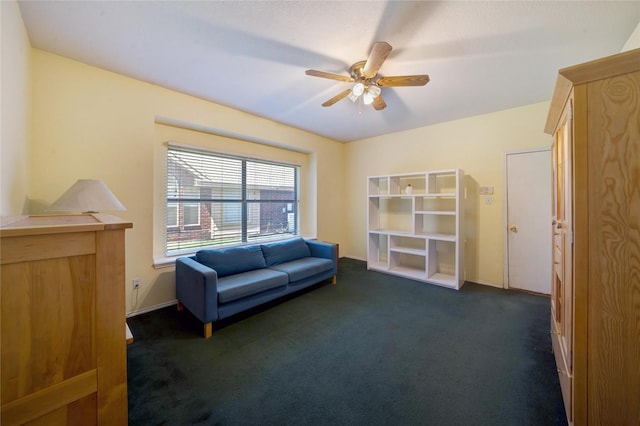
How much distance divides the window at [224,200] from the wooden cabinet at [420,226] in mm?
1701

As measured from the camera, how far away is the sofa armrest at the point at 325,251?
145 inches

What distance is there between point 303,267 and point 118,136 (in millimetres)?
2568

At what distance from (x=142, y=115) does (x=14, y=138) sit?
1189 millimetres

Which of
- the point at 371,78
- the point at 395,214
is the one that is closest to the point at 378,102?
the point at 371,78

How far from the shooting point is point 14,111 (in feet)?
5.32

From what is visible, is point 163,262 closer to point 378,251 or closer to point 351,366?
point 351,366

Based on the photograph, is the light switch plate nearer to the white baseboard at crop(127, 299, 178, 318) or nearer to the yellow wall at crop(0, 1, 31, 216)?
the white baseboard at crop(127, 299, 178, 318)

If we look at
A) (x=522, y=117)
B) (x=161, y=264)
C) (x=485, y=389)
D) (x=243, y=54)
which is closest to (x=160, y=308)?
(x=161, y=264)

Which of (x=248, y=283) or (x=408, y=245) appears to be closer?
(x=248, y=283)

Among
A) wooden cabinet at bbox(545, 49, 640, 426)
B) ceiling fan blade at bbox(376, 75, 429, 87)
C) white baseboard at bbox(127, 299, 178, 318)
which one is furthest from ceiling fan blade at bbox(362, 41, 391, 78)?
white baseboard at bbox(127, 299, 178, 318)

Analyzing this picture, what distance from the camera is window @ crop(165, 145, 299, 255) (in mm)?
3191

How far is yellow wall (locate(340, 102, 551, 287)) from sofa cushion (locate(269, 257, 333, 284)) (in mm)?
2289

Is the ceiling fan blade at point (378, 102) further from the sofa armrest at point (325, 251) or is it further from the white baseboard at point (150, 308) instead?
the white baseboard at point (150, 308)

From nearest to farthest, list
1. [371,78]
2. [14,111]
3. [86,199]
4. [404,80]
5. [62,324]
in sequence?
[62,324] < [14,111] < [86,199] < [404,80] < [371,78]
